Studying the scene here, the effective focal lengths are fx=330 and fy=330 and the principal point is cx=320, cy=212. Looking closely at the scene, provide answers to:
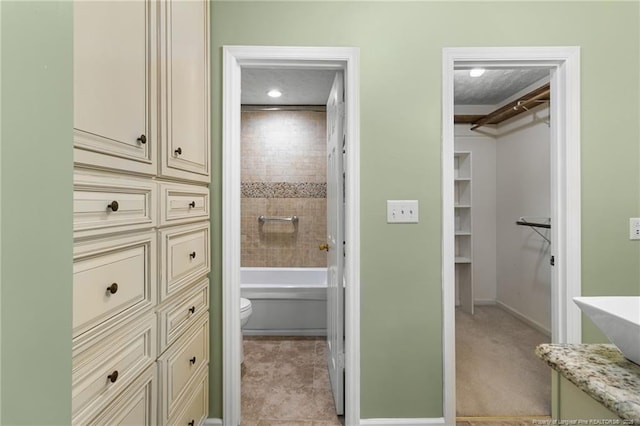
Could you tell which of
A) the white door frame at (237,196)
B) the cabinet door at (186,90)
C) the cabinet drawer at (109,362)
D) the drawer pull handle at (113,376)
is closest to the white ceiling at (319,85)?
the white door frame at (237,196)

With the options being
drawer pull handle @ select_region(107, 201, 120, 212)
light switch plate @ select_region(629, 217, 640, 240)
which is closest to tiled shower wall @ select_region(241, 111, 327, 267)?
light switch plate @ select_region(629, 217, 640, 240)

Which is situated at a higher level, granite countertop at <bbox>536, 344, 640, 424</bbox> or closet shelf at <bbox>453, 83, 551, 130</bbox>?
closet shelf at <bbox>453, 83, 551, 130</bbox>

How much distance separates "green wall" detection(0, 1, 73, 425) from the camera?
1.06 ft

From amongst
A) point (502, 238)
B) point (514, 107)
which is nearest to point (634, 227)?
point (514, 107)

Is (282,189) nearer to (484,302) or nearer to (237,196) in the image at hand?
(237,196)

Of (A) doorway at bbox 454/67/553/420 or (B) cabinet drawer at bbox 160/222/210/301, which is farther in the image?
(A) doorway at bbox 454/67/553/420

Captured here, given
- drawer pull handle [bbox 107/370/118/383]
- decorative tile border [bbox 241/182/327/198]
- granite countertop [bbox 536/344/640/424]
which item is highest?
decorative tile border [bbox 241/182/327/198]

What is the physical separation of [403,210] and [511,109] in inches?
90.1

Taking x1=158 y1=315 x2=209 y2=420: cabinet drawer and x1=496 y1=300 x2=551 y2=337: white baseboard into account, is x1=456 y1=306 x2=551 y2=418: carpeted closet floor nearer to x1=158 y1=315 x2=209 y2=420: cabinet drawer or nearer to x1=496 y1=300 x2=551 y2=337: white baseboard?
x1=496 y1=300 x2=551 y2=337: white baseboard

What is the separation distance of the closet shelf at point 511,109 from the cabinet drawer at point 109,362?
122 inches

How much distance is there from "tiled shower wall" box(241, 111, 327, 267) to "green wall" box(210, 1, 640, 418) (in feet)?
6.54

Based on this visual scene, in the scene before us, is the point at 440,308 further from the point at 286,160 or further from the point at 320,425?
the point at 286,160

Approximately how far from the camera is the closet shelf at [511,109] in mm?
2811

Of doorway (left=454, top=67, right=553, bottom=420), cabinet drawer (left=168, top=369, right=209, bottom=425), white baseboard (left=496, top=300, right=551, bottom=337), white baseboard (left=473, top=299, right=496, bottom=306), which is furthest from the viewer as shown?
white baseboard (left=473, top=299, right=496, bottom=306)
